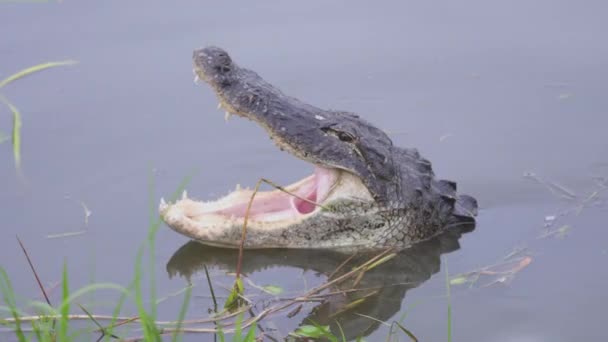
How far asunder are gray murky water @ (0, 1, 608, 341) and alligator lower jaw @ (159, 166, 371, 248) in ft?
0.54

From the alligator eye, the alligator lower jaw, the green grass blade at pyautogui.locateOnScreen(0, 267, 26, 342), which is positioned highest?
the alligator eye

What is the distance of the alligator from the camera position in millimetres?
5375

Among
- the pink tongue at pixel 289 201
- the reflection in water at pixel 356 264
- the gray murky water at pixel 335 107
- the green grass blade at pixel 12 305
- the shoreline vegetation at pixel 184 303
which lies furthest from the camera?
the pink tongue at pixel 289 201

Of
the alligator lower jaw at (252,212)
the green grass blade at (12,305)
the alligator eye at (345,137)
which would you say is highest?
the alligator eye at (345,137)

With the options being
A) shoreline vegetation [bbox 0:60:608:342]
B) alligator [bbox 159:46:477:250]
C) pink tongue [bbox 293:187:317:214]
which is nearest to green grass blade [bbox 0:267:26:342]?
shoreline vegetation [bbox 0:60:608:342]

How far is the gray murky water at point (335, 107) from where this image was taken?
17.3ft

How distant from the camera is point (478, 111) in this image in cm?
764

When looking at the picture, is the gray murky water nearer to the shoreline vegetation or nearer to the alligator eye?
the shoreline vegetation

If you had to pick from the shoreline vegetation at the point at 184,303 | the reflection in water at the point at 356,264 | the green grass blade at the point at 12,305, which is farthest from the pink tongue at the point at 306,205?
the green grass blade at the point at 12,305

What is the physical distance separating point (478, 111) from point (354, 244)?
7.97 feet

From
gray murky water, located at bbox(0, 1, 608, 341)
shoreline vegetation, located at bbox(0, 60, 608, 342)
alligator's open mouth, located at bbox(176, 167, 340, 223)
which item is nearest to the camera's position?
shoreline vegetation, located at bbox(0, 60, 608, 342)

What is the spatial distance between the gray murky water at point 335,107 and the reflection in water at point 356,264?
0.6 inches

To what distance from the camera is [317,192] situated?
563cm

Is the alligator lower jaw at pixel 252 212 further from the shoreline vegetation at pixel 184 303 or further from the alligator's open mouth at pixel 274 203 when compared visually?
the shoreline vegetation at pixel 184 303
